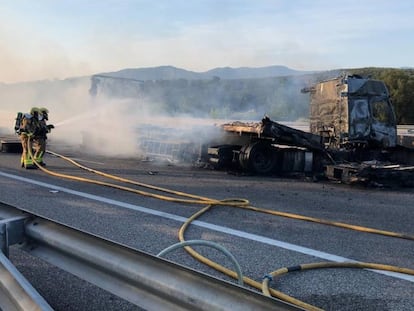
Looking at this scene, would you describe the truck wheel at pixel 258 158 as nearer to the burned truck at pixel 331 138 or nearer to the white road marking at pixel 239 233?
the burned truck at pixel 331 138

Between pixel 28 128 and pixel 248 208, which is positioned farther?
pixel 28 128

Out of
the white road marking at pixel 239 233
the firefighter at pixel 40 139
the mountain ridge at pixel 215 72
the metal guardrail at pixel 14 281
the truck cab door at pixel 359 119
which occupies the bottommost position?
the white road marking at pixel 239 233

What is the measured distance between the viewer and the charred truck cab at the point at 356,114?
12070mm

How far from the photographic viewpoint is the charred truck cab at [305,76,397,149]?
39.6 feet

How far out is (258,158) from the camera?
12742 millimetres

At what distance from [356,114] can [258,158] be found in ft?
9.01

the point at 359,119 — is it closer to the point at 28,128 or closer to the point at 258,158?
the point at 258,158

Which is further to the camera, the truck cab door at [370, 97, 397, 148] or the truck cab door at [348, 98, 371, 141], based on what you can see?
the truck cab door at [370, 97, 397, 148]

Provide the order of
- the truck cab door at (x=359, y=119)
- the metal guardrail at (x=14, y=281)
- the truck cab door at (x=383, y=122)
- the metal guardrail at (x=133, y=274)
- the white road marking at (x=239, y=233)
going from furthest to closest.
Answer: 1. the truck cab door at (x=383, y=122)
2. the truck cab door at (x=359, y=119)
3. the white road marking at (x=239, y=233)
4. the metal guardrail at (x=14, y=281)
5. the metal guardrail at (x=133, y=274)

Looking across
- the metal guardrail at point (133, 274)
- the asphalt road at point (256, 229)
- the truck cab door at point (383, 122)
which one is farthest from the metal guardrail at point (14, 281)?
the truck cab door at point (383, 122)

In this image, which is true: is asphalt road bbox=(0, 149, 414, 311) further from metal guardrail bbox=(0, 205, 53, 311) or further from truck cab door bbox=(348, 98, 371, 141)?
truck cab door bbox=(348, 98, 371, 141)

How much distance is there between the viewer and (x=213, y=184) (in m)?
10.3

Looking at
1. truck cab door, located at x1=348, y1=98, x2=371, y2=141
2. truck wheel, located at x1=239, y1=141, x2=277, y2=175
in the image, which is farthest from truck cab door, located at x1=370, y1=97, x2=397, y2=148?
truck wheel, located at x1=239, y1=141, x2=277, y2=175

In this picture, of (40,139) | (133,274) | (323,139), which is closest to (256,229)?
(133,274)
